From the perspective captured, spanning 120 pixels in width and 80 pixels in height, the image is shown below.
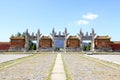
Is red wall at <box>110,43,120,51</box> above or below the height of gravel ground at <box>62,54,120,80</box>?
above

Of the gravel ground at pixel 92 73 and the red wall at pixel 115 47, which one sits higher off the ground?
the red wall at pixel 115 47

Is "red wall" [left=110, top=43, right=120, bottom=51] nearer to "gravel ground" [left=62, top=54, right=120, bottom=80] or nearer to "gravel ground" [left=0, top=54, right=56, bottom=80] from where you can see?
"gravel ground" [left=62, top=54, right=120, bottom=80]

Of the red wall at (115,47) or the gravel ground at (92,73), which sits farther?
the red wall at (115,47)

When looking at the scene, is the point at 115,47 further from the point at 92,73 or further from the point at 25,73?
the point at 25,73

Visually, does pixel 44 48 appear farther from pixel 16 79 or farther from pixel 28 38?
pixel 16 79

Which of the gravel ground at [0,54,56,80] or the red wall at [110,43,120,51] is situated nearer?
the gravel ground at [0,54,56,80]

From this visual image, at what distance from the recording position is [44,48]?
98062mm

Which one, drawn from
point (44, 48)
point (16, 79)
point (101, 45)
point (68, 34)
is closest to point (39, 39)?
point (44, 48)

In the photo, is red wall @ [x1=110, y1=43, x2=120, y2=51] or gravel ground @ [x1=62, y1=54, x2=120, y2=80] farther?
red wall @ [x1=110, y1=43, x2=120, y2=51]

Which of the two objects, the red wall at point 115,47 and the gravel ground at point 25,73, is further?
the red wall at point 115,47

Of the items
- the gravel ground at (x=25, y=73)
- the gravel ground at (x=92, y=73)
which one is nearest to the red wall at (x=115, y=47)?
the gravel ground at (x=92, y=73)

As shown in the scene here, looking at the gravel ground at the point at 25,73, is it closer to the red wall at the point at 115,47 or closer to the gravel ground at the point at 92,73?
the gravel ground at the point at 92,73

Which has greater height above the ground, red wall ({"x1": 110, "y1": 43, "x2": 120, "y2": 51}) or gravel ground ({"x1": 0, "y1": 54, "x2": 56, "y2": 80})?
red wall ({"x1": 110, "y1": 43, "x2": 120, "y2": 51})

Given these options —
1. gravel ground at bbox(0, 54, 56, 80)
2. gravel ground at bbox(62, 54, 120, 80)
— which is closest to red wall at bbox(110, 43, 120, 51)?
gravel ground at bbox(62, 54, 120, 80)
